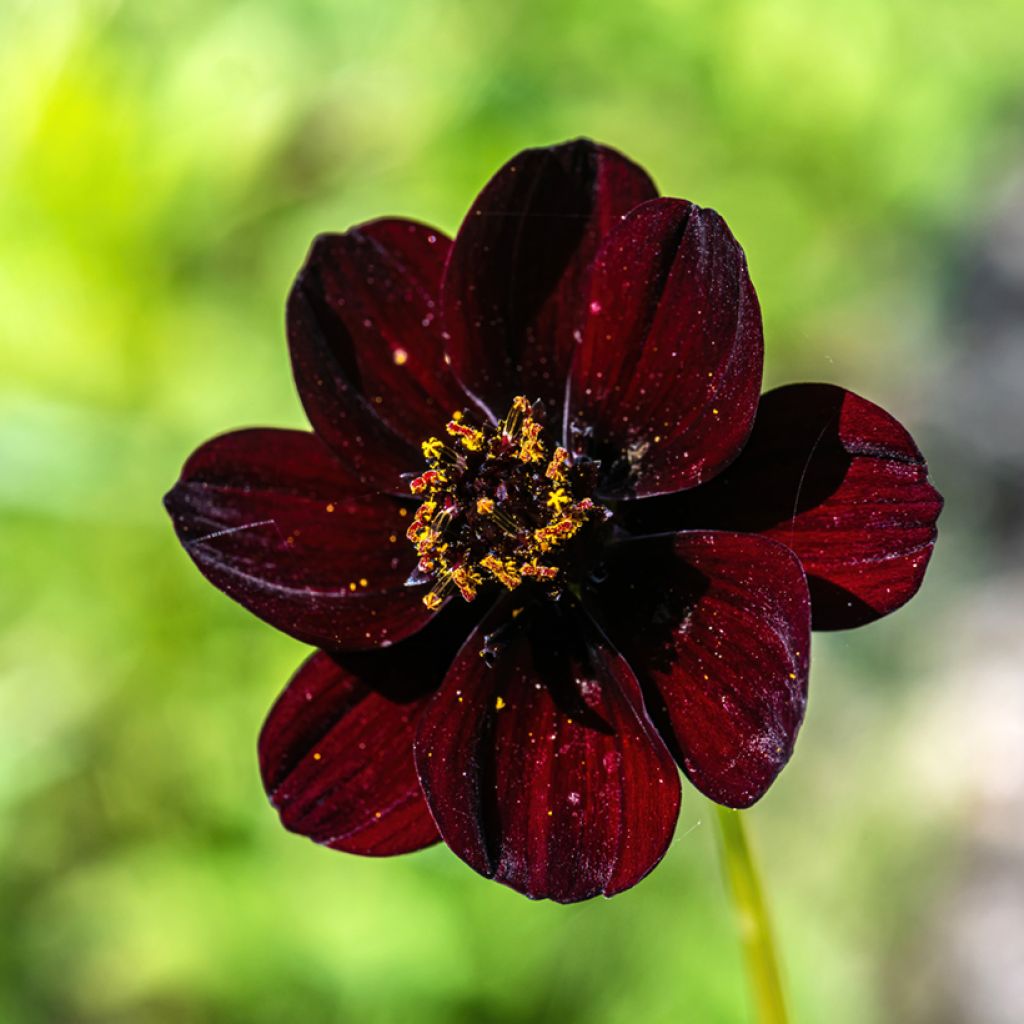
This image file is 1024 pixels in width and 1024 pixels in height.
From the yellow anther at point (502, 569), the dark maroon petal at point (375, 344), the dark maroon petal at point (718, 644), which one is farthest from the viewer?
the dark maroon petal at point (375, 344)

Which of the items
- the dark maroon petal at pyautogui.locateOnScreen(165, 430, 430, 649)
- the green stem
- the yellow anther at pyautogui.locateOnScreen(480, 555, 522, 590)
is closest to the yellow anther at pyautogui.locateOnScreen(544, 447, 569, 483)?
the yellow anther at pyautogui.locateOnScreen(480, 555, 522, 590)

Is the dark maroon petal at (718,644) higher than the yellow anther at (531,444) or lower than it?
lower

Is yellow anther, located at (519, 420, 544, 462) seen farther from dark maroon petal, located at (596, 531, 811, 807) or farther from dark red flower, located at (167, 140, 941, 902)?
dark maroon petal, located at (596, 531, 811, 807)

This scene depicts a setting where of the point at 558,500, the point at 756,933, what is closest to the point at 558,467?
the point at 558,500

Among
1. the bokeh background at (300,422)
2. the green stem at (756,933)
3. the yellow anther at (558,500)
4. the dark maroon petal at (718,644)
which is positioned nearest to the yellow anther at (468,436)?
the yellow anther at (558,500)

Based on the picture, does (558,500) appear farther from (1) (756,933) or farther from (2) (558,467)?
(1) (756,933)

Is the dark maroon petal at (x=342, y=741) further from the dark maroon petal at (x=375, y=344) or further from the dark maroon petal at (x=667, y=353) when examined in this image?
the dark maroon petal at (x=667, y=353)

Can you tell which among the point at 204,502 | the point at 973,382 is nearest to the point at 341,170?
the point at 973,382
